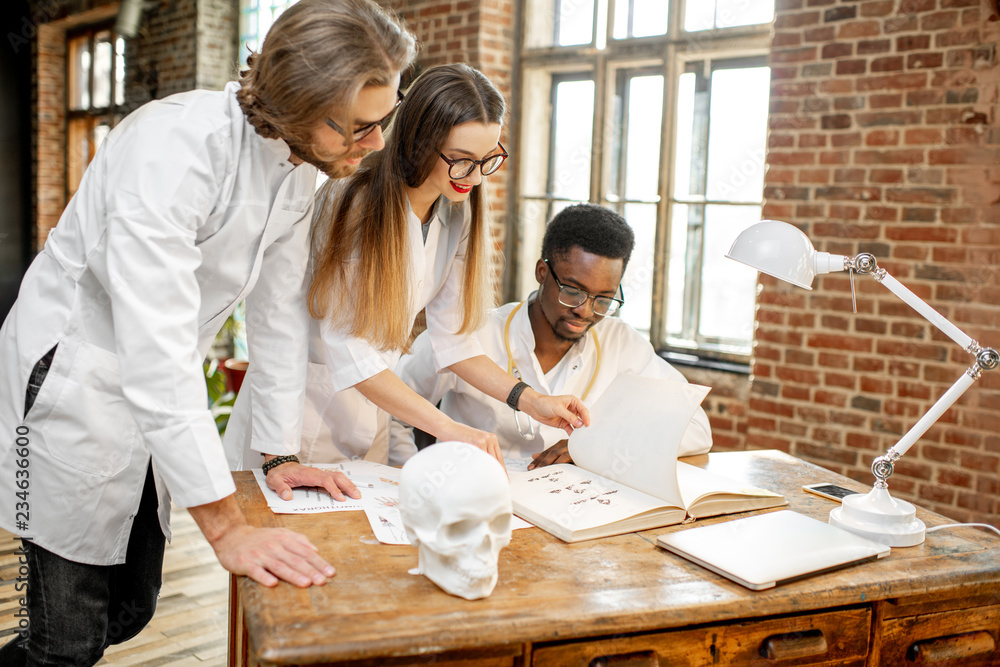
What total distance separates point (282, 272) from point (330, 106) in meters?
→ 0.46

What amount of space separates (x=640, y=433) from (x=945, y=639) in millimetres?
634

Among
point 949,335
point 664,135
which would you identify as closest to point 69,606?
point 949,335

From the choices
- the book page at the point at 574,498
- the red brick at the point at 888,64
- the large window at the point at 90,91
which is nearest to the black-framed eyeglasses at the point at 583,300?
the book page at the point at 574,498

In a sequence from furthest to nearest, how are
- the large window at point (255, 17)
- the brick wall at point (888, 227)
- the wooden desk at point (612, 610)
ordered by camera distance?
the large window at point (255, 17) < the brick wall at point (888, 227) < the wooden desk at point (612, 610)

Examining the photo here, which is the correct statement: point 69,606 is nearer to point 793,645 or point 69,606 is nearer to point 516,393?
point 516,393

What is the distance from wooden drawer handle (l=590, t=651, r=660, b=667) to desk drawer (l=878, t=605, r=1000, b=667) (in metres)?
0.44

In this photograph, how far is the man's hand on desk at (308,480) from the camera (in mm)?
1570

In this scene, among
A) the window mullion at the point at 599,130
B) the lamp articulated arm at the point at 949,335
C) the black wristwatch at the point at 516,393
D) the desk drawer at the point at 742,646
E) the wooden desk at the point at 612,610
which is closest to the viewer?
the wooden desk at the point at 612,610

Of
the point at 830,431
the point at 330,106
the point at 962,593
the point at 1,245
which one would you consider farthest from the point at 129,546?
the point at 1,245

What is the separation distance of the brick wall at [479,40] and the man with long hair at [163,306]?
3140 millimetres

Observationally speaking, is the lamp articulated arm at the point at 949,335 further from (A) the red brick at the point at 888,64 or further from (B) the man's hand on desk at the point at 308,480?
(A) the red brick at the point at 888,64

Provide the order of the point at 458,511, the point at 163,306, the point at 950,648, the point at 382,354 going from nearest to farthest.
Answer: the point at 458,511
the point at 163,306
the point at 950,648
the point at 382,354

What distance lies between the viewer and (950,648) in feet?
4.69

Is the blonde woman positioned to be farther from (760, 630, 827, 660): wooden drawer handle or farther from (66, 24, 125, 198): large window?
(66, 24, 125, 198): large window
